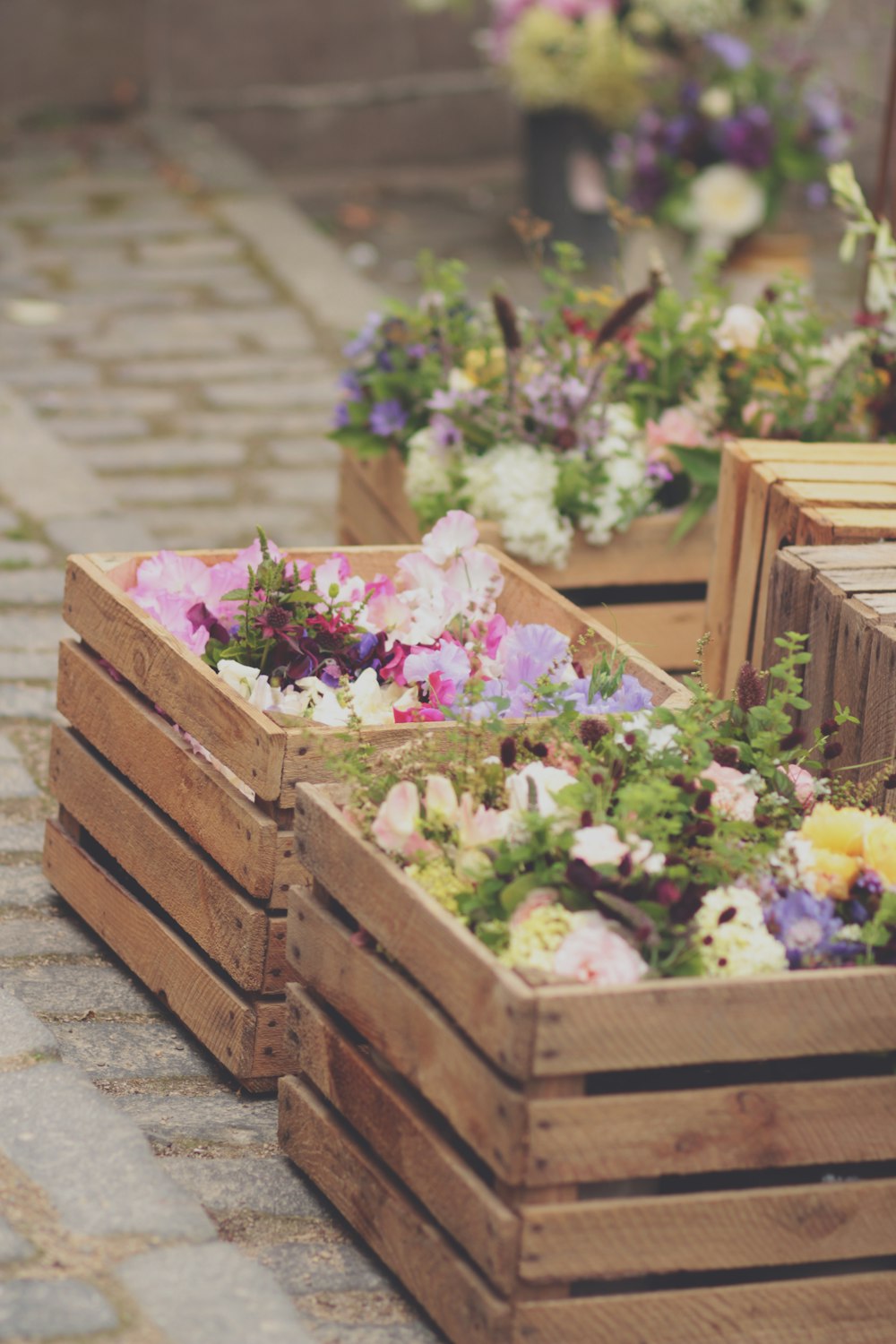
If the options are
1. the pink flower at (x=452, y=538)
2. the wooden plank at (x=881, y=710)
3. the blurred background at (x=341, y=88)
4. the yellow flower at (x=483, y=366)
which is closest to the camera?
the wooden plank at (x=881, y=710)

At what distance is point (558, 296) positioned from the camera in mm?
4203

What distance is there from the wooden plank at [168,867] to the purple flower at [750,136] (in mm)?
4460

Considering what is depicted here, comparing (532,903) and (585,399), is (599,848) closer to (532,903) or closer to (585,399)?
(532,903)

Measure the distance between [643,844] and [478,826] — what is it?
0.21m

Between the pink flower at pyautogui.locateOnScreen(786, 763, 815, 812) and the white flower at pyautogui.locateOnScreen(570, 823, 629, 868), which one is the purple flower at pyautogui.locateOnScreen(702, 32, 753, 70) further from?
the white flower at pyautogui.locateOnScreen(570, 823, 629, 868)

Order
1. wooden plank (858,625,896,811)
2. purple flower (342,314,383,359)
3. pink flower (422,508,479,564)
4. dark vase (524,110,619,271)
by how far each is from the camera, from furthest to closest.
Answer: dark vase (524,110,619,271) < purple flower (342,314,383,359) < pink flower (422,508,479,564) < wooden plank (858,625,896,811)

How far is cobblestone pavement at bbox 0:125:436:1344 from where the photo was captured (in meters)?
2.22

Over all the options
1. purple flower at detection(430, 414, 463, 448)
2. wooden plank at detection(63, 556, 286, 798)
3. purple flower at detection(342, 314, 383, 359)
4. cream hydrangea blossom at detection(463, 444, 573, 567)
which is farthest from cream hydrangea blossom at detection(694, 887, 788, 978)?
purple flower at detection(342, 314, 383, 359)

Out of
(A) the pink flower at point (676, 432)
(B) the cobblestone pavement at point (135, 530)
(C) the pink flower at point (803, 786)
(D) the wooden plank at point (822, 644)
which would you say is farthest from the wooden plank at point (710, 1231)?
(A) the pink flower at point (676, 432)

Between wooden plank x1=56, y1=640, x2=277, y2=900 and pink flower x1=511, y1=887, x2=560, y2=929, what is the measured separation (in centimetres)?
53

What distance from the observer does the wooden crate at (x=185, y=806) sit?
107 inches

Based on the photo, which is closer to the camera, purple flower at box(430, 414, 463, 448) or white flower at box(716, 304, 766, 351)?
purple flower at box(430, 414, 463, 448)

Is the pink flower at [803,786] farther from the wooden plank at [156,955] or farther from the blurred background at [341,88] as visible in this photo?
the blurred background at [341,88]

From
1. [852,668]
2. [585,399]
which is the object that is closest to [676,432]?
[585,399]
